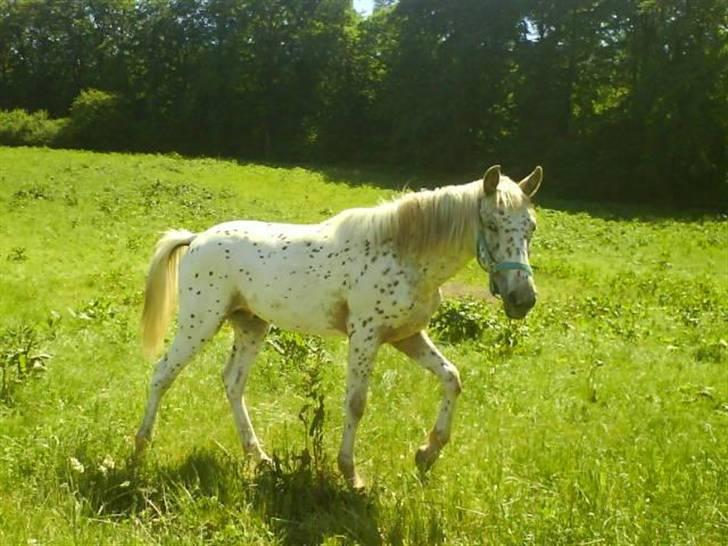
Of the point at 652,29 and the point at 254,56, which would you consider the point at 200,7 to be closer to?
the point at 254,56

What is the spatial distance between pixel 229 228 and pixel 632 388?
423cm

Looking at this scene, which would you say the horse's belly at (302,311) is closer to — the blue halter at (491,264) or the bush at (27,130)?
the blue halter at (491,264)

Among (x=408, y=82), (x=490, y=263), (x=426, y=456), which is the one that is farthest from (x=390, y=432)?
(x=408, y=82)

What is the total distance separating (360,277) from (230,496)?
1628mm

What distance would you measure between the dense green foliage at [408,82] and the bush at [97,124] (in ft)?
0.44

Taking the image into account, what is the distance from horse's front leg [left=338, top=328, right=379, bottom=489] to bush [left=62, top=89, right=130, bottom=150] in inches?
1715

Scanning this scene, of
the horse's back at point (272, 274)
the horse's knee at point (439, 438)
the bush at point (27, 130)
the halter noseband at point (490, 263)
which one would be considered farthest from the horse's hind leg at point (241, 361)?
the bush at point (27, 130)

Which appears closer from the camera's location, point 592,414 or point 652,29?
point 592,414

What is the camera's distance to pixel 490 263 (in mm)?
4305

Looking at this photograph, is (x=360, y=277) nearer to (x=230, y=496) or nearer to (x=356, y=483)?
(x=356, y=483)

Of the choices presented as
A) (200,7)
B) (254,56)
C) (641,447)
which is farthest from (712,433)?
(200,7)

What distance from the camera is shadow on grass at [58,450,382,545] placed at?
407cm

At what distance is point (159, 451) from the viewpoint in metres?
5.05

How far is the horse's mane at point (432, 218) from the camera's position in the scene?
445 cm
